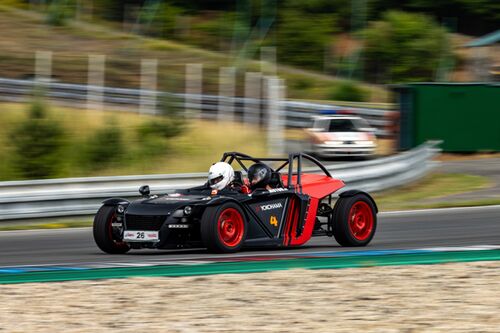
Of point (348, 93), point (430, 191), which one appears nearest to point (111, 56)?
point (348, 93)

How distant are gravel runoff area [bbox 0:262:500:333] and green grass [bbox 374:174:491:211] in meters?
9.47

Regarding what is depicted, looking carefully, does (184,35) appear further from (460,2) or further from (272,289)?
(272,289)

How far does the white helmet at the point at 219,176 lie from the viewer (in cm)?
1195

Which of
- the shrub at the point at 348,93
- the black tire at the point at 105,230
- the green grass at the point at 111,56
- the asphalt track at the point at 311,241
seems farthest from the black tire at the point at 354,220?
the shrub at the point at 348,93

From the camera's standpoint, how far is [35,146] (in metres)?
20.7

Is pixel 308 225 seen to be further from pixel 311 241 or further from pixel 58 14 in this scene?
pixel 58 14

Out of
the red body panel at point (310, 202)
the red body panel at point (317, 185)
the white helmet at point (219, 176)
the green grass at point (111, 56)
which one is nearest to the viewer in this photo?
the white helmet at point (219, 176)

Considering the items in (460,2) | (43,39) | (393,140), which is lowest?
(393,140)

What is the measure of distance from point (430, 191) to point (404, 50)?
2986 centimetres

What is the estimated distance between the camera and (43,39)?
143 feet

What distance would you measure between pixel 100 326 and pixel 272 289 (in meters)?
1.84

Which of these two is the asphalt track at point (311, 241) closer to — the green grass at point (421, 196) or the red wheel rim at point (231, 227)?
the red wheel rim at point (231, 227)

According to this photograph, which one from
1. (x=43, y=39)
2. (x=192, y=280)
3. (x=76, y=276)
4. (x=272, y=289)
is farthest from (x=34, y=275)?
(x=43, y=39)

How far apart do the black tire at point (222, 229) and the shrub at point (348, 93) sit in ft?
105
